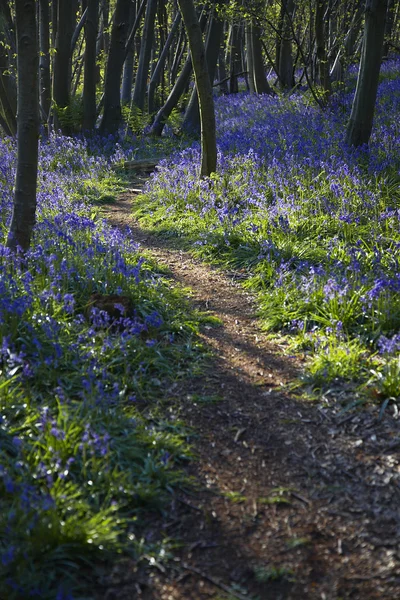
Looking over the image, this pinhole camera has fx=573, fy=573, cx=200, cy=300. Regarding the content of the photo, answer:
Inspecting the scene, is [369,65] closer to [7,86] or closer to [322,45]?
[322,45]

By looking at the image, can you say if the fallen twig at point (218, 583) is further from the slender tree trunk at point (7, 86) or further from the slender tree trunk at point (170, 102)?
the slender tree trunk at point (170, 102)

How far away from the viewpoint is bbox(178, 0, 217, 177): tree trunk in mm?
8477

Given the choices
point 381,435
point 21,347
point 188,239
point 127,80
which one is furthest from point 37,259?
point 127,80

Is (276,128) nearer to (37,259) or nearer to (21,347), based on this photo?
(37,259)

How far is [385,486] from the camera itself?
10.5 feet

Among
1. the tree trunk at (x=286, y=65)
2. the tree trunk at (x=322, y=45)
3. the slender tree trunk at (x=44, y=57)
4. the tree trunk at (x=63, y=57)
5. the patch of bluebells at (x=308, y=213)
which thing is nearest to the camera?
the patch of bluebells at (x=308, y=213)

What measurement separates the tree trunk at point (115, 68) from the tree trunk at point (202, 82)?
5.71 m

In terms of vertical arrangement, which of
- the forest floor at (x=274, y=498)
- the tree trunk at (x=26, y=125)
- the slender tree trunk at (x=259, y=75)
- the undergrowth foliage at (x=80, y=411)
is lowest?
the forest floor at (x=274, y=498)

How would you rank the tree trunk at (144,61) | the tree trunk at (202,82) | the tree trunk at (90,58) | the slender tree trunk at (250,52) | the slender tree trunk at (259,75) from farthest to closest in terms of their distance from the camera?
the slender tree trunk at (259,75) → the slender tree trunk at (250,52) → the tree trunk at (144,61) → the tree trunk at (90,58) → the tree trunk at (202,82)

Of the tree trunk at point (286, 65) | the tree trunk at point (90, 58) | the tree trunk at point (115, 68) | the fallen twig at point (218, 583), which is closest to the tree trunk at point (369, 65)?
the tree trunk at point (115, 68)

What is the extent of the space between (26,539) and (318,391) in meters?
2.31

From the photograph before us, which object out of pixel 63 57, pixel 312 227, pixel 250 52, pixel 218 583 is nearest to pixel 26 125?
pixel 312 227

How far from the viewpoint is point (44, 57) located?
14789 millimetres

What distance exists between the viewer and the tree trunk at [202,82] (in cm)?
848
